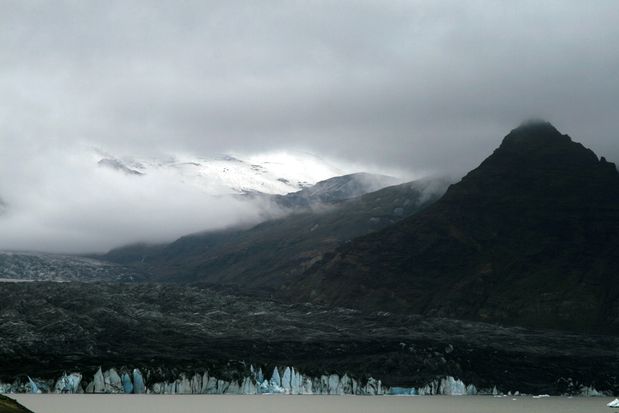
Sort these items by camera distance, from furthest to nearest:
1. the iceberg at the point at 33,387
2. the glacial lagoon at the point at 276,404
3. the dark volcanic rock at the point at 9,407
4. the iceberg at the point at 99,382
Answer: the iceberg at the point at 99,382 → the iceberg at the point at 33,387 → the glacial lagoon at the point at 276,404 → the dark volcanic rock at the point at 9,407

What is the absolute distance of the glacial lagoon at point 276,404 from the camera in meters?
A: 151

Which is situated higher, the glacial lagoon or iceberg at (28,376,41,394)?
iceberg at (28,376,41,394)

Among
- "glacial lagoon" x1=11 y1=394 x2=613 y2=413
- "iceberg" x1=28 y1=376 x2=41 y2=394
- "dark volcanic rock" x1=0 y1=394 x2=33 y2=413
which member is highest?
"dark volcanic rock" x1=0 y1=394 x2=33 y2=413

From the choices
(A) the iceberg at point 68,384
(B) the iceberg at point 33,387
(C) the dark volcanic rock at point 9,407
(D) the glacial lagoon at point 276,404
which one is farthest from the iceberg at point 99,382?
(C) the dark volcanic rock at point 9,407

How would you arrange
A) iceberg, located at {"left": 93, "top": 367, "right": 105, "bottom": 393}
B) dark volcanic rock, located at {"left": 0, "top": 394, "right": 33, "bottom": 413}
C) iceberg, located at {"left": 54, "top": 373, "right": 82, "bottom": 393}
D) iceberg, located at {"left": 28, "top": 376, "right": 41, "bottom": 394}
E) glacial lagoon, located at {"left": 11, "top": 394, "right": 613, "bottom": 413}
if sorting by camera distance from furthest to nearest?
iceberg, located at {"left": 93, "top": 367, "right": 105, "bottom": 393}, iceberg, located at {"left": 54, "top": 373, "right": 82, "bottom": 393}, iceberg, located at {"left": 28, "top": 376, "right": 41, "bottom": 394}, glacial lagoon, located at {"left": 11, "top": 394, "right": 613, "bottom": 413}, dark volcanic rock, located at {"left": 0, "top": 394, "right": 33, "bottom": 413}

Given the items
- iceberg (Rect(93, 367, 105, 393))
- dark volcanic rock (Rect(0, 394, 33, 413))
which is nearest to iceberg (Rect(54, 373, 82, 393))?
iceberg (Rect(93, 367, 105, 393))

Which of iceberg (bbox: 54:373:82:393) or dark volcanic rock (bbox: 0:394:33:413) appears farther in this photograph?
iceberg (bbox: 54:373:82:393)

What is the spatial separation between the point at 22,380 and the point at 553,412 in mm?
108438

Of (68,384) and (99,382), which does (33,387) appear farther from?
(99,382)

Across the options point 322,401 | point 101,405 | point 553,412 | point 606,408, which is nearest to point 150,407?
point 101,405

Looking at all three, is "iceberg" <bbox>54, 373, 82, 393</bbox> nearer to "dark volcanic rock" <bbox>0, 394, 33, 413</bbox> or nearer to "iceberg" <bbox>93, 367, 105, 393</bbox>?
"iceberg" <bbox>93, 367, 105, 393</bbox>

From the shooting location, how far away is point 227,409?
155 metres

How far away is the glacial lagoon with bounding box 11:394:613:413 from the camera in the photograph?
151 metres

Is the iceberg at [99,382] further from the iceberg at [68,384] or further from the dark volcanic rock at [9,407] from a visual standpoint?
the dark volcanic rock at [9,407]
